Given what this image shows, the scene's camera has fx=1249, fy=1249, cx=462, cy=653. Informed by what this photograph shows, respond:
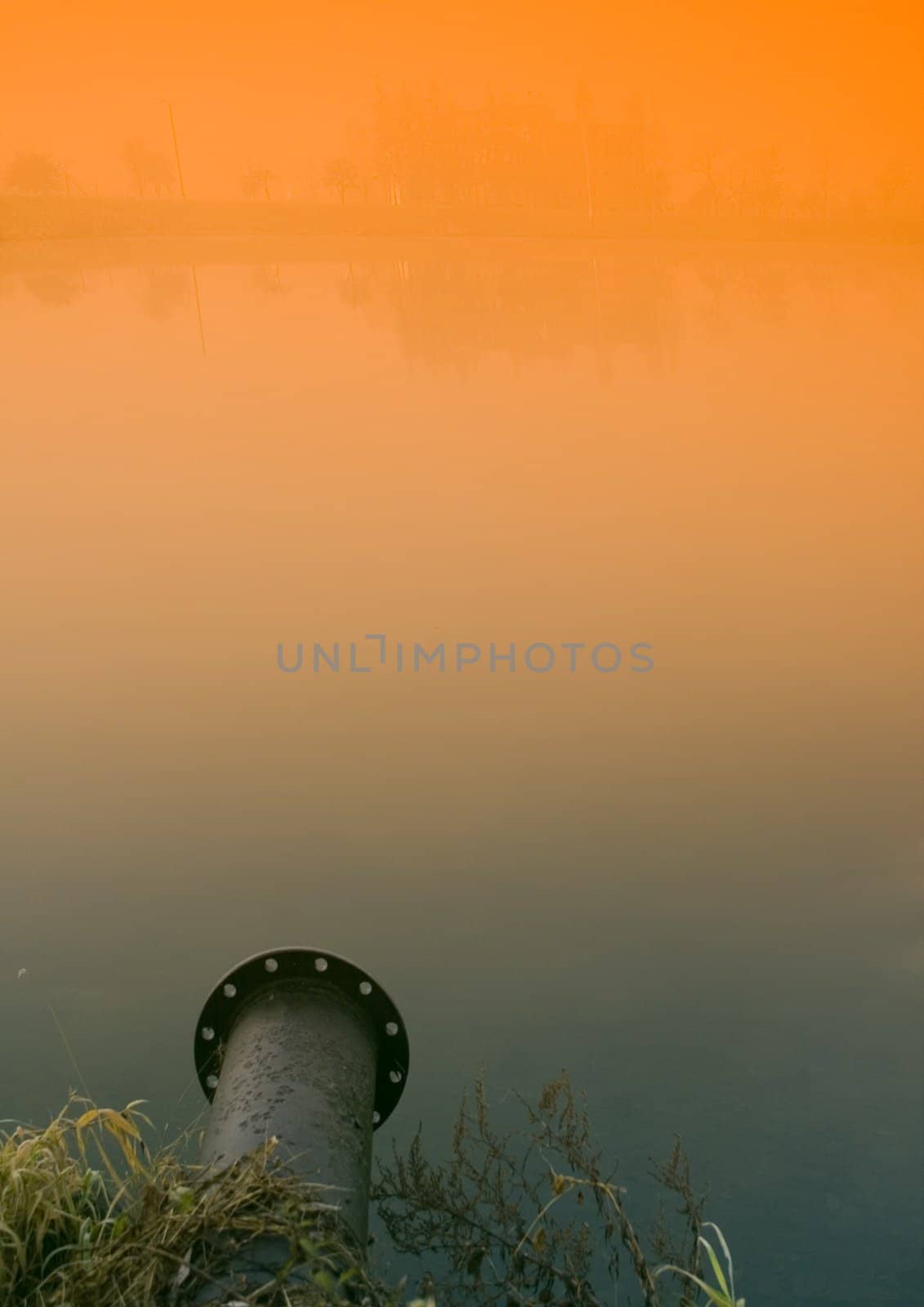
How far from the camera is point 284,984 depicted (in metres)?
2.20

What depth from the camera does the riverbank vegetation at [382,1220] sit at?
166 cm

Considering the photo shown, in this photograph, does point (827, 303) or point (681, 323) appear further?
point (827, 303)

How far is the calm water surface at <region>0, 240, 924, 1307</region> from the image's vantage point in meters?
2.87

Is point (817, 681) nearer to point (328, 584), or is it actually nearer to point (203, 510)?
point (328, 584)

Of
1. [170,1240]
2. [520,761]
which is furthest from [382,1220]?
[520,761]

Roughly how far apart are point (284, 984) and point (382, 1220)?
588 millimetres

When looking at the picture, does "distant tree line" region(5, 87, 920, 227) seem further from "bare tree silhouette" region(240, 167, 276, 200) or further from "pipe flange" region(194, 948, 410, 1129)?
"pipe flange" region(194, 948, 410, 1129)

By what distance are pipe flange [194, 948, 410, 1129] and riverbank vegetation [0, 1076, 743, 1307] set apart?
0.20 meters

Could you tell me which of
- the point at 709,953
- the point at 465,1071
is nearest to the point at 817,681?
the point at 709,953

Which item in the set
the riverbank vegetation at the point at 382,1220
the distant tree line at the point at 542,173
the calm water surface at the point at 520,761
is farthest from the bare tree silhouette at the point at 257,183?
the riverbank vegetation at the point at 382,1220

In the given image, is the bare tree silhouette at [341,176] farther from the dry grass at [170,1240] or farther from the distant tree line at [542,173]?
the dry grass at [170,1240]

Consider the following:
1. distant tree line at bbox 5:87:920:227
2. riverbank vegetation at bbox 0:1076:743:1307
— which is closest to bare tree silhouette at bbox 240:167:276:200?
distant tree line at bbox 5:87:920:227

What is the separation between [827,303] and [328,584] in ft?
39.0

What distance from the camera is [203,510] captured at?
8.84 meters
